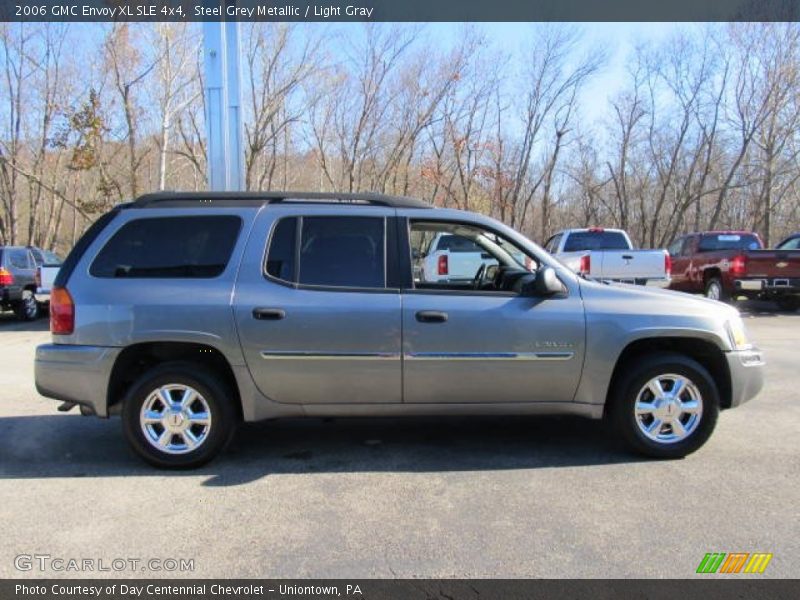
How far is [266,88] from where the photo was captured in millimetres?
32312

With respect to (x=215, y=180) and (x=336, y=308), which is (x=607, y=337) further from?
(x=215, y=180)

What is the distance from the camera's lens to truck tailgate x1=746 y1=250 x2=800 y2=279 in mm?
12977

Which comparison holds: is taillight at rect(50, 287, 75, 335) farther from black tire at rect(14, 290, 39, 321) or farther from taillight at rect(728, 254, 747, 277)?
taillight at rect(728, 254, 747, 277)

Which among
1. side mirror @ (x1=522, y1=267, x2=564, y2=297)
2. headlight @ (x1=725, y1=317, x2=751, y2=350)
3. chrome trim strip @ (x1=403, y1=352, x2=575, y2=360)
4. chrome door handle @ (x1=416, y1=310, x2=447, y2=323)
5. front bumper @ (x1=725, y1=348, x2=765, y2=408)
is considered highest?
side mirror @ (x1=522, y1=267, x2=564, y2=297)

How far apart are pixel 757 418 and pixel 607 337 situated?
229cm

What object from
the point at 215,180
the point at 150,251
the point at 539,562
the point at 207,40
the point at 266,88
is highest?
the point at 266,88

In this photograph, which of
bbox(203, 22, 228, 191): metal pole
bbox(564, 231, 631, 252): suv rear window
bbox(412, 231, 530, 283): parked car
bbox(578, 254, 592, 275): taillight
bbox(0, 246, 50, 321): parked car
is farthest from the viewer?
bbox(0, 246, 50, 321): parked car

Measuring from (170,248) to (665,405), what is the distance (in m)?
3.77

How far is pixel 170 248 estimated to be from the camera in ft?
14.6

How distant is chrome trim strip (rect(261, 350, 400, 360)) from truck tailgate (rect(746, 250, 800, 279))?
11528 mm

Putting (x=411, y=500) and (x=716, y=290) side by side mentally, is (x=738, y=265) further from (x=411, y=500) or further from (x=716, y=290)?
(x=411, y=500)

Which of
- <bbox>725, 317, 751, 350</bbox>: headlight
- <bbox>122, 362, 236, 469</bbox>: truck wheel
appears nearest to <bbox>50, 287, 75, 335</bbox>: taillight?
<bbox>122, 362, 236, 469</bbox>: truck wheel

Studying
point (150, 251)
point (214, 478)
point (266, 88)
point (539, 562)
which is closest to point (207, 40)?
point (150, 251)

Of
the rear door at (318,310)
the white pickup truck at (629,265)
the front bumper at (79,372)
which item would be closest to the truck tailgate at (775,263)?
the white pickup truck at (629,265)
